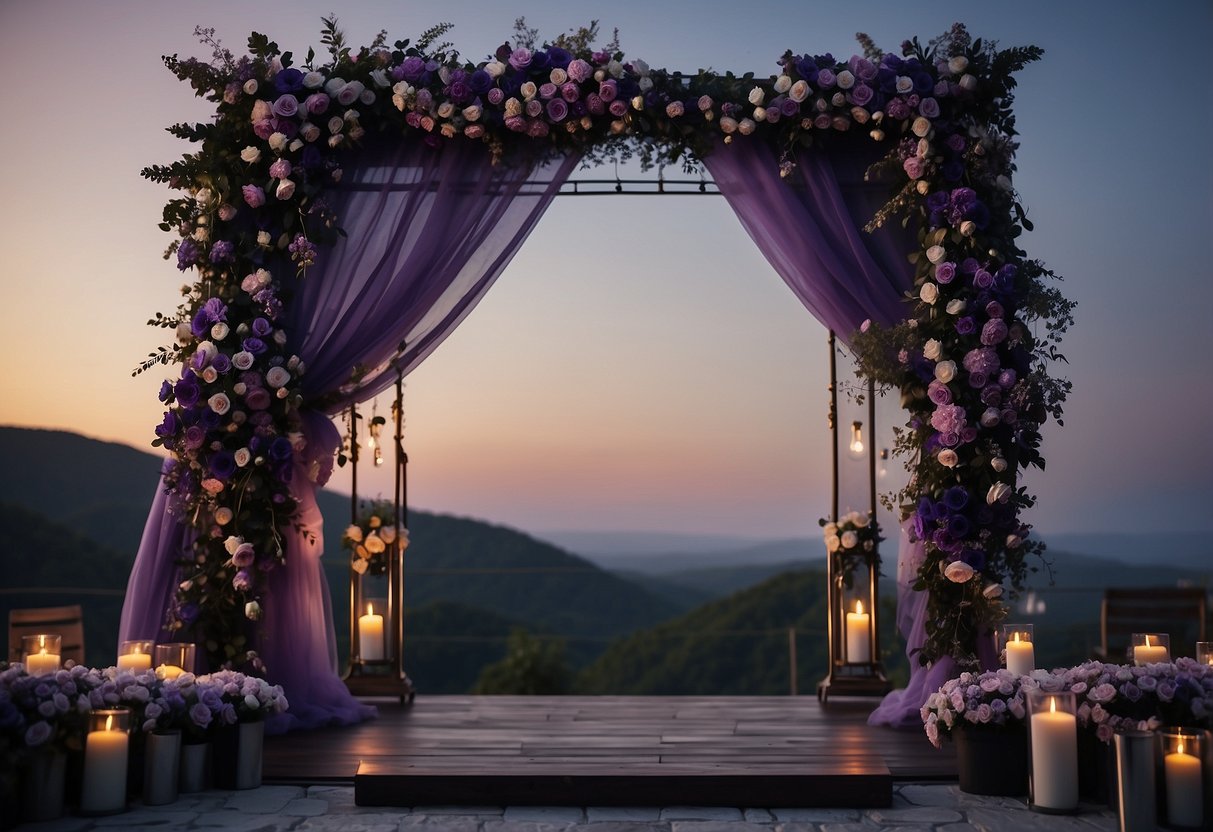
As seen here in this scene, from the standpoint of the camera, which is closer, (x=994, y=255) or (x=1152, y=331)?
(x=994, y=255)

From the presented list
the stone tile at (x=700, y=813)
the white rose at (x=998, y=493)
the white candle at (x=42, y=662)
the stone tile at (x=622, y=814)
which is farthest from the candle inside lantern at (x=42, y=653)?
the white rose at (x=998, y=493)

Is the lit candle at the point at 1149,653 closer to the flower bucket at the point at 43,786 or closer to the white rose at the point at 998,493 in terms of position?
the white rose at the point at 998,493

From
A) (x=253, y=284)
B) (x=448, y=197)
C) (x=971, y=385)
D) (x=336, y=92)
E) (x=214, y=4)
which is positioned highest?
(x=214, y=4)

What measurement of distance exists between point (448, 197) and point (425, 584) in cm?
987

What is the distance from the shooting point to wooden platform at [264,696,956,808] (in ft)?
12.7

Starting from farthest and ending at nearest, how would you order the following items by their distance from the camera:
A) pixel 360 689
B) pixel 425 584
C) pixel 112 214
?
pixel 425 584 < pixel 112 214 < pixel 360 689

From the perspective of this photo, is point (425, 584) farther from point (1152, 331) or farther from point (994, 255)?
point (994, 255)

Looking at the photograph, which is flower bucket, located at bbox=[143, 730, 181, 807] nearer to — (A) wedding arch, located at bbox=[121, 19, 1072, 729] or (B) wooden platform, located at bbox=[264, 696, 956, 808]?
(B) wooden platform, located at bbox=[264, 696, 956, 808]

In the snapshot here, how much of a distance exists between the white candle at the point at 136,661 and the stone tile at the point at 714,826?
1.88m

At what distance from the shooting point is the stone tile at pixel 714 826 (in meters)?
3.55

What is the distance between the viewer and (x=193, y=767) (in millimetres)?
3986

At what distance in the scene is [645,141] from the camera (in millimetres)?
5242

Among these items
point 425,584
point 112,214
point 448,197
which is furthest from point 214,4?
point 425,584

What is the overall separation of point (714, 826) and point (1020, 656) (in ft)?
4.23
